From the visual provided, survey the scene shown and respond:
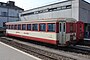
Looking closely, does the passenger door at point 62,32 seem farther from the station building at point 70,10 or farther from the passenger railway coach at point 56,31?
the station building at point 70,10

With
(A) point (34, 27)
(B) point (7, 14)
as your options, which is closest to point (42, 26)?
(A) point (34, 27)

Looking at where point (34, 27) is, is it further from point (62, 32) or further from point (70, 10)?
point (70, 10)

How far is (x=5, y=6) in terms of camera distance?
189 ft

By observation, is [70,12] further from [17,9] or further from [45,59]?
[17,9]

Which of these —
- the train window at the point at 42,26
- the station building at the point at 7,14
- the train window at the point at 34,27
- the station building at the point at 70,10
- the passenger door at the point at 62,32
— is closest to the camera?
the passenger door at the point at 62,32

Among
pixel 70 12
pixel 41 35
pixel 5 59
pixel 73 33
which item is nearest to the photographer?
pixel 5 59

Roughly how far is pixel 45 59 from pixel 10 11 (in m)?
49.5

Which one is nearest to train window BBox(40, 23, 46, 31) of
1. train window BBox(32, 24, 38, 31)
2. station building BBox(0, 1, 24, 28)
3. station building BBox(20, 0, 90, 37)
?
train window BBox(32, 24, 38, 31)

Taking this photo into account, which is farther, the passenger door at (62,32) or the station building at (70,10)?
the station building at (70,10)

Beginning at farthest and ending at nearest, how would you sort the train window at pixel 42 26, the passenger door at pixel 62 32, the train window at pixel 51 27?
the train window at pixel 42 26, the train window at pixel 51 27, the passenger door at pixel 62 32

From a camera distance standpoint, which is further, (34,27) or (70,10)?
(70,10)

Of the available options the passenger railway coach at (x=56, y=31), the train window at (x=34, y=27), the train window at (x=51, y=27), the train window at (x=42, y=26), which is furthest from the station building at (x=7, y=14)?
the train window at (x=51, y=27)

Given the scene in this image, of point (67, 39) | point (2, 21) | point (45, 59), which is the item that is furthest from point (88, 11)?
point (2, 21)

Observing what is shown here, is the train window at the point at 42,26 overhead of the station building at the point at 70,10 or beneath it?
beneath
